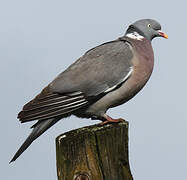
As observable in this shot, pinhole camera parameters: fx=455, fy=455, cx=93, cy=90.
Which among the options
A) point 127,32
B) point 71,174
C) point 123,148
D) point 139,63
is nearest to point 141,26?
point 127,32

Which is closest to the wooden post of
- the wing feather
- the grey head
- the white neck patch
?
the wing feather

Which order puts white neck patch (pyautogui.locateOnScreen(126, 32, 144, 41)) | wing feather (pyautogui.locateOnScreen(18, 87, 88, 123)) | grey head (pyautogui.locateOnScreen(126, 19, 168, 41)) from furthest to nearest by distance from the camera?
1. grey head (pyautogui.locateOnScreen(126, 19, 168, 41))
2. white neck patch (pyautogui.locateOnScreen(126, 32, 144, 41))
3. wing feather (pyautogui.locateOnScreen(18, 87, 88, 123))

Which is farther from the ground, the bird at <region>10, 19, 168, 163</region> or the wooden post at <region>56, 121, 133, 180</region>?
the bird at <region>10, 19, 168, 163</region>

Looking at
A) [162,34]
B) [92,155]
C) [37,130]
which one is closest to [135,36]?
[162,34]

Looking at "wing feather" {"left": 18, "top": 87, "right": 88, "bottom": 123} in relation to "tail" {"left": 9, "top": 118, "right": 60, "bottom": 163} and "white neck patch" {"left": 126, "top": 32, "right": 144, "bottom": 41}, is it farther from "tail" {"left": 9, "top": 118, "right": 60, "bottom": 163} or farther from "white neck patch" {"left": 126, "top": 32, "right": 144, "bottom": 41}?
"white neck patch" {"left": 126, "top": 32, "right": 144, "bottom": 41}

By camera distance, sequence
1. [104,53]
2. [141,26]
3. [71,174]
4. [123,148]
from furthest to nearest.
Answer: [141,26], [104,53], [123,148], [71,174]

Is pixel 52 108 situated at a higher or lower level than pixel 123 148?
higher

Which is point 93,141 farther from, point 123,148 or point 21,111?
point 21,111
